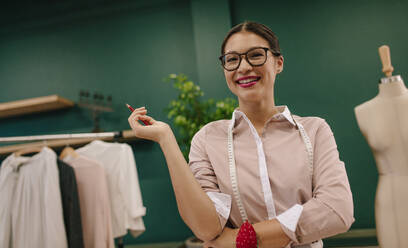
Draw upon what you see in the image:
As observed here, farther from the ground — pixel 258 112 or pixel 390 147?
pixel 258 112

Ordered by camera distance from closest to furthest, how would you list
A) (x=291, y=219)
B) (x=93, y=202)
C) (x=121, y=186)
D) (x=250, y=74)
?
1. (x=291, y=219)
2. (x=250, y=74)
3. (x=93, y=202)
4. (x=121, y=186)

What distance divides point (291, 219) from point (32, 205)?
6.69ft

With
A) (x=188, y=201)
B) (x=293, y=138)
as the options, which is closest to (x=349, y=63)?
(x=293, y=138)

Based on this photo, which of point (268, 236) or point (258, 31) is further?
point (258, 31)

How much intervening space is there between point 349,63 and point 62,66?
3.14 meters

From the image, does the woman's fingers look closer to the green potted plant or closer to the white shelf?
the green potted plant

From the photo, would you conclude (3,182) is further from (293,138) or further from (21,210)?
(293,138)

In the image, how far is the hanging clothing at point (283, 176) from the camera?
856 mm

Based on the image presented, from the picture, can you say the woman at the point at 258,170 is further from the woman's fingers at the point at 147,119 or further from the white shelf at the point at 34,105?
the white shelf at the point at 34,105

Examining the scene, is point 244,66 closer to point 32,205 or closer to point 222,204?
point 222,204

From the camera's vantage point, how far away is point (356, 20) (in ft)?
8.81

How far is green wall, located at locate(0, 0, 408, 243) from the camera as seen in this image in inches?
97.9

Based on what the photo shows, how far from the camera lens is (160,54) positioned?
11.3 feet

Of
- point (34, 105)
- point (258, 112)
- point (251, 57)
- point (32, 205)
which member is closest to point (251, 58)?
point (251, 57)
